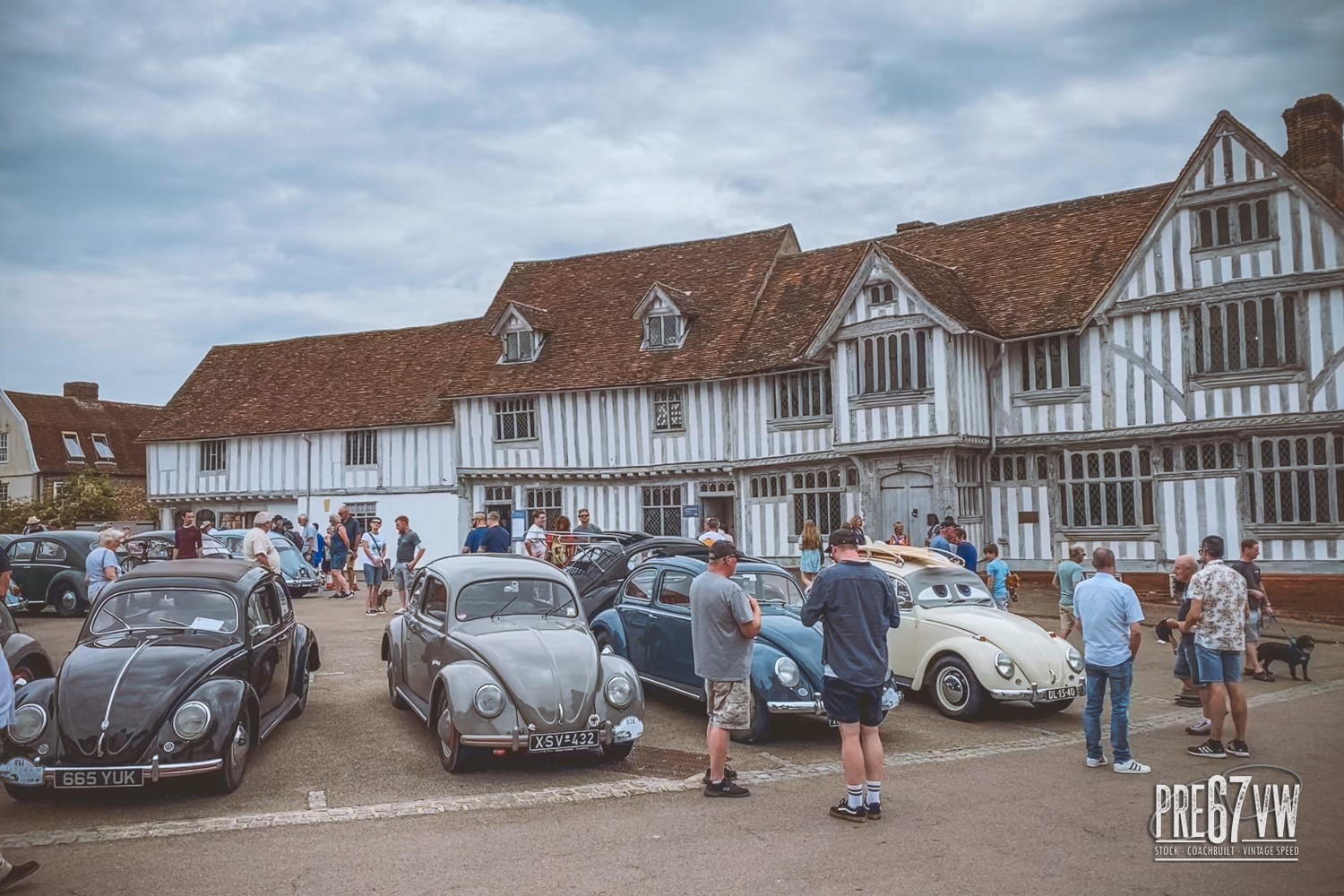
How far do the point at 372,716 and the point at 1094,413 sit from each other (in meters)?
16.8

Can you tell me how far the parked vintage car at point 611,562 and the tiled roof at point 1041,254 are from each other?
34.4 ft

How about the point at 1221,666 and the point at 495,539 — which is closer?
the point at 1221,666

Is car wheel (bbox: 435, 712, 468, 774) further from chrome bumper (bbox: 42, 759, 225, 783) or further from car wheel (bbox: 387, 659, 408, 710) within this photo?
car wheel (bbox: 387, 659, 408, 710)

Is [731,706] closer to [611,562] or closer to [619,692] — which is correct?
[619,692]

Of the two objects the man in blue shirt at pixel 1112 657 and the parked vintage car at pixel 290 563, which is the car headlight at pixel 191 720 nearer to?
the man in blue shirt at pixel 1112 657

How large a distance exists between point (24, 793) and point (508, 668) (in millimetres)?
3477

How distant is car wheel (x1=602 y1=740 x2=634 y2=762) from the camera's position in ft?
29.0

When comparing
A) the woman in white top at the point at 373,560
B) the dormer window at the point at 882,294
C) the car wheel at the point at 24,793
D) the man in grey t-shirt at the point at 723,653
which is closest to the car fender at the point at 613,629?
the man in grey t-shirt at the point at 723,653

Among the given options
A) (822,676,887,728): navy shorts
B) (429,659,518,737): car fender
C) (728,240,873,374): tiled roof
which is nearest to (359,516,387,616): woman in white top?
(429,659,518,737): car fender

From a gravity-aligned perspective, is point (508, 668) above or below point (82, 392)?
below

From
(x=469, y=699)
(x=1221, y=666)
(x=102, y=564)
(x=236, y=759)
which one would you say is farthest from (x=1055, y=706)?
(x=102, y=564)

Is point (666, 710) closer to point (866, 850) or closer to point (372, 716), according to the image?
point (372, 716)

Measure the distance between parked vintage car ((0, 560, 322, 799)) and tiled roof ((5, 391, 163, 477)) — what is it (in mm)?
45124

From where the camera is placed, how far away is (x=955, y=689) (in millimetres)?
11281
